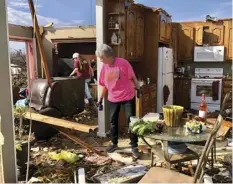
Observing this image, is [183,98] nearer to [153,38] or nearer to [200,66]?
[200,66]

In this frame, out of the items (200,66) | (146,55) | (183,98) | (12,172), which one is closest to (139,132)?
(12,172)

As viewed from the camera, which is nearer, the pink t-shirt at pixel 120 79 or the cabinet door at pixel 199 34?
the pink t-shirt at pixel 120 79

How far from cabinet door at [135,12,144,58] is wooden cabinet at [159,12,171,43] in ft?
1.33

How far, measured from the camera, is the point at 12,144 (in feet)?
8.24

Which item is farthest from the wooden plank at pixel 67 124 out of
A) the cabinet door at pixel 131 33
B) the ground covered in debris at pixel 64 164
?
the cabinet door at pixel 131 33

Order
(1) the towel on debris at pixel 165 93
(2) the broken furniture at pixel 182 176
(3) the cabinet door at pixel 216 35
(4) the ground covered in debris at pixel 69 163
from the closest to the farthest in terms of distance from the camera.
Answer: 1. (2) the broken furniture at pixel 182 176
2. (4) the ground covered in debris at pixel 69 163
3. (1) the towel on debris at pixel 165 93
4. (3) the cabinet door at pixel 216 35

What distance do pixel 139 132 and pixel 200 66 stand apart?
487 cm

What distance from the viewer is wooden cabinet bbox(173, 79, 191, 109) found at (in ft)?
20.9

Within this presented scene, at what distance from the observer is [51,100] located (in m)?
4.07

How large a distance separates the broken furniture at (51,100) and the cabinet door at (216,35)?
364 cm

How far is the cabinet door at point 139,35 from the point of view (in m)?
4.80

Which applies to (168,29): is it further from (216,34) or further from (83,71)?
(83,71)

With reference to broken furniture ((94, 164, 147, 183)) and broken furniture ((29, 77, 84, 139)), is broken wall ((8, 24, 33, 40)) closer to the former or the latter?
broken furniture ((29, 77, 84, 139))

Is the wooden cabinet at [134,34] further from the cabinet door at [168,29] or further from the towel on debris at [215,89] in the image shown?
the towel on debris at [215,89]
